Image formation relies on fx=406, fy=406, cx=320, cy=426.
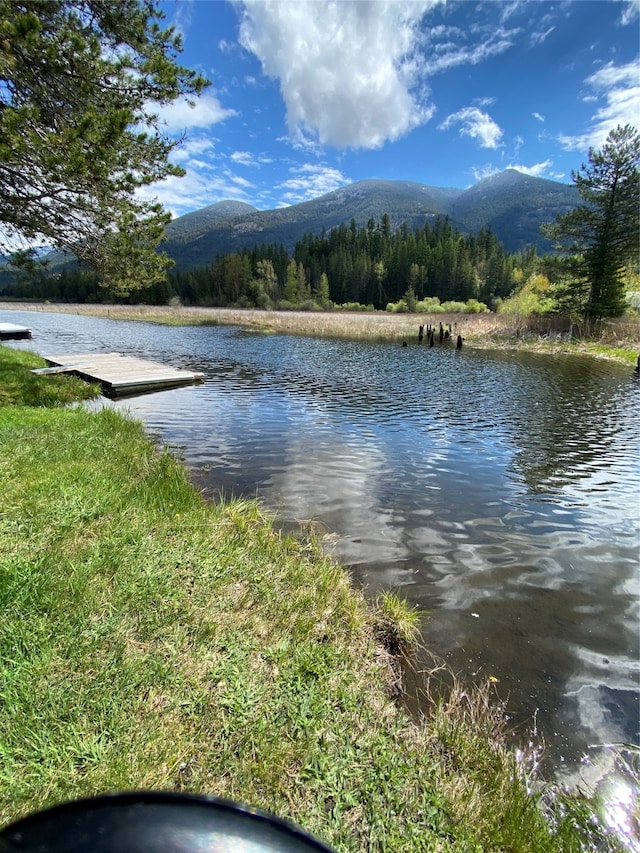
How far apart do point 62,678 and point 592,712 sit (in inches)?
166

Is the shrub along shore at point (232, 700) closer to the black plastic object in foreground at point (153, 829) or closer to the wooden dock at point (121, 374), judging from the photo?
the black plastic object in foreground at point (153, 829)

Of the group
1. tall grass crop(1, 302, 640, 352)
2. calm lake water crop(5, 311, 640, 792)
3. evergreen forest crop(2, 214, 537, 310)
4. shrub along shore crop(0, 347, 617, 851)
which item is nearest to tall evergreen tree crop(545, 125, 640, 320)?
tall grass crop(1, 302, 640, 352)

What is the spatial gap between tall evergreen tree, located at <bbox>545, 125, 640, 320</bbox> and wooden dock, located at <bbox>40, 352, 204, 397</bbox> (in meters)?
34.6

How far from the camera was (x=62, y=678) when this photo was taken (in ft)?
8.68

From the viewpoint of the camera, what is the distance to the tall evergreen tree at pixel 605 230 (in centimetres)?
3164

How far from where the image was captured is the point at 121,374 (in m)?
16.8

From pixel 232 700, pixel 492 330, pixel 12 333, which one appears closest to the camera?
pixel 232 700

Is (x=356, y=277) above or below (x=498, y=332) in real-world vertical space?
above

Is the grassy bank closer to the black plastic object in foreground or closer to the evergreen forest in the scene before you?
the black plastic object in foreground

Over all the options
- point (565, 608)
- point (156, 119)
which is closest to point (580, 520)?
point (565, 608)

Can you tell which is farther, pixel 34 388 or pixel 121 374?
pixel 121 374

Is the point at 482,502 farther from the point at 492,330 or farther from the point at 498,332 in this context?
the point at 492,330

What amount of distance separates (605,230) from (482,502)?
3764cm

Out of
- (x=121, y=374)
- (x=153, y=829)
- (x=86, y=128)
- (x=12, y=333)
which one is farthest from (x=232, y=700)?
(x=12, y=333)
